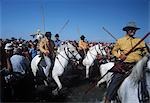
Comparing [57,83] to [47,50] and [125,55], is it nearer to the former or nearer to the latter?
[47,50]

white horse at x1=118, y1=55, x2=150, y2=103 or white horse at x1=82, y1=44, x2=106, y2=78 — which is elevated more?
white horse at x1=82, y1=44, x2=106, y2=78

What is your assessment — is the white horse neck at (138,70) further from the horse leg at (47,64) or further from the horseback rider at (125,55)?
the horse leg at (47,64)

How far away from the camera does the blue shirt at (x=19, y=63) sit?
10.1 feet

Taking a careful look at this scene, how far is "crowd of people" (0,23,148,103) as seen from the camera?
8.04ft

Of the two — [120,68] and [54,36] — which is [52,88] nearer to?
[54,36]

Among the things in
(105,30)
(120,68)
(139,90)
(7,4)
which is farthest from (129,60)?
(7,4)

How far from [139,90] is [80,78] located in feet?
5.76

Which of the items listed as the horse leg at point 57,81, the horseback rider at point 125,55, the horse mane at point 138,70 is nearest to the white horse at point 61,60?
the horse leg at point 57,81

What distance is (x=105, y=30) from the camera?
292 centimetres

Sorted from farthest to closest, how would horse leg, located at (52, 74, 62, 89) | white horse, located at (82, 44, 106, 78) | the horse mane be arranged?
white horse, located at (82, 44, 106, 78)
horse leg, located at (52, 74, 62, 89)
the horse mane

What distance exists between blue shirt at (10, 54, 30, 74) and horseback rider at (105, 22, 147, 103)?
949 millimetres

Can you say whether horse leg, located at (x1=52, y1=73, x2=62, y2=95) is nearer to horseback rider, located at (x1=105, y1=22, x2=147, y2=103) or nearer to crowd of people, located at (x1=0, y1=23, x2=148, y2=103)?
crowd of people, located at (x1=0, y1=23, x2=148, y2=103)

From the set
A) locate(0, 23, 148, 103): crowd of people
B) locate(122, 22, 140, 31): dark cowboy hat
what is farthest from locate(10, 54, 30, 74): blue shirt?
locate(122, 22, 140, 31): dark cowboy hat

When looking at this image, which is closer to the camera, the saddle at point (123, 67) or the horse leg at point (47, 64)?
the saddle at point (123, 67)
